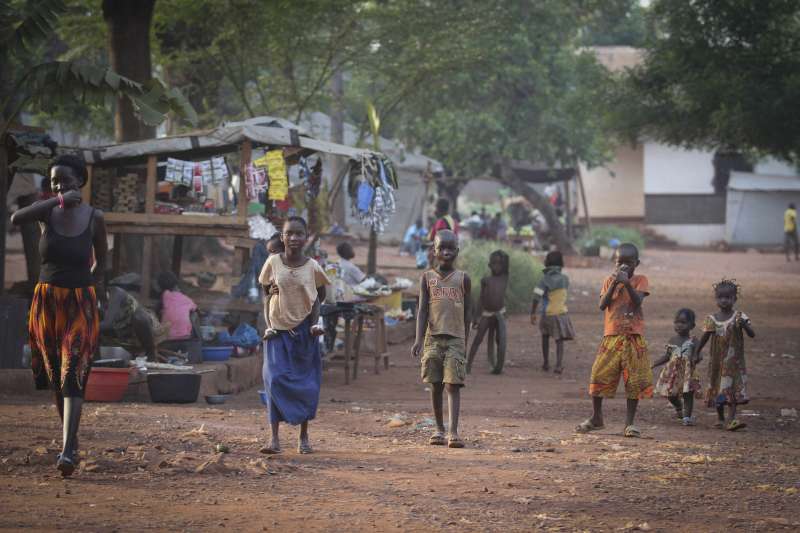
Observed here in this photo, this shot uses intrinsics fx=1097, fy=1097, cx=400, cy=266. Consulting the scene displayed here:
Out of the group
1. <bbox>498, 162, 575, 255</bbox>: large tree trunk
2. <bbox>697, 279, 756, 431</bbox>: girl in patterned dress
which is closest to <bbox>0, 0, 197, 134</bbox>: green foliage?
<bbox>697, 279, 756, 431</bbox>: girl in patterned dress

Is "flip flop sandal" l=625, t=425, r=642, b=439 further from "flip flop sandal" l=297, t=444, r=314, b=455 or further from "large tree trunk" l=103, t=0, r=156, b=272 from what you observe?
"large tree trunk" l=103, t=0, r=156, b=272

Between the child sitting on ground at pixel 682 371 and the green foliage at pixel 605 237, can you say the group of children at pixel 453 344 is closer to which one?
the child sitting on ground at pixel 682 371

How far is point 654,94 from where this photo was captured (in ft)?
69.8

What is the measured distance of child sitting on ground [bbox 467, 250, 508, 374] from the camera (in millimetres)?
13500

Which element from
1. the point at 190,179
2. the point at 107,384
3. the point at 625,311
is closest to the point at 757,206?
the point at 190,179

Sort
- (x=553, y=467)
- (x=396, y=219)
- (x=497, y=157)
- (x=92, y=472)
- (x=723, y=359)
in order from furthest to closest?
(x=396, y=219) < (x=497, y=157) < (x=723, y=359) < (x=553, y=467) < (x=92, y=472)

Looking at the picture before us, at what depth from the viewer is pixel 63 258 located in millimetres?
6617

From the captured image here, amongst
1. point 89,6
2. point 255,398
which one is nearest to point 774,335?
point 255,398

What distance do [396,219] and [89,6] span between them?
19335 millimetres

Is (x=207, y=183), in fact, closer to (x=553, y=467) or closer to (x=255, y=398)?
(x=255, y=398)

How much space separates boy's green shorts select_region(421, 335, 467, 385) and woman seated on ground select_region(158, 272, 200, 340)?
4.73 metres

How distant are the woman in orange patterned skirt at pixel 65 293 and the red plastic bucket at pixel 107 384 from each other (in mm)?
3565

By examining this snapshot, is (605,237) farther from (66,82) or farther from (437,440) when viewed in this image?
(437,440)

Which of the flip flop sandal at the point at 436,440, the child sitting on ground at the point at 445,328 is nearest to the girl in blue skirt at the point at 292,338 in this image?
the child sitting on ground at the point at 445,328
